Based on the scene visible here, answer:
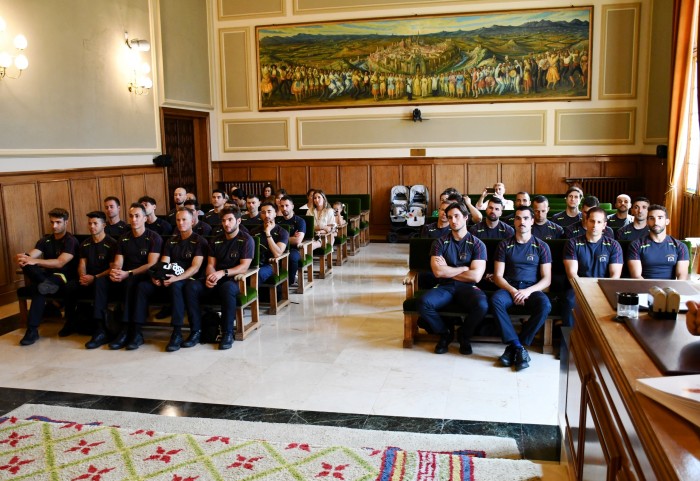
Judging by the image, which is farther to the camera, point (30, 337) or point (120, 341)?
point (30, 337)

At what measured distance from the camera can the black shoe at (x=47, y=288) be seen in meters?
5.71

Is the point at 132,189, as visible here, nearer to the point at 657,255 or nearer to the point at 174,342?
the point at 174,342

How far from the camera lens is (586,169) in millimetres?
10930

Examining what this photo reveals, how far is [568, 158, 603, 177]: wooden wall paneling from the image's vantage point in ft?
35.6

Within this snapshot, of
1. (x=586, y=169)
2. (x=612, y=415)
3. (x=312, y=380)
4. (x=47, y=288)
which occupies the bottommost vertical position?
(x=312, y=380)

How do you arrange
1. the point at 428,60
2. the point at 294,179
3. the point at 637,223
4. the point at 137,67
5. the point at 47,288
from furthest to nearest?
the point at 294,179 → the point at 428,60 → the point at 137,67 → the point at 637,223 → the point at 47,288

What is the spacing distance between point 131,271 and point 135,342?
27.9 inches

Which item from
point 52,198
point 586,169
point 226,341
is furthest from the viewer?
point 586,169

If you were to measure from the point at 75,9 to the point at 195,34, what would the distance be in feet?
10.7

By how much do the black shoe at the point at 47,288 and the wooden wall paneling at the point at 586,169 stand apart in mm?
8607

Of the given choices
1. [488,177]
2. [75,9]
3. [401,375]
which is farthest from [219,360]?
[488,177]

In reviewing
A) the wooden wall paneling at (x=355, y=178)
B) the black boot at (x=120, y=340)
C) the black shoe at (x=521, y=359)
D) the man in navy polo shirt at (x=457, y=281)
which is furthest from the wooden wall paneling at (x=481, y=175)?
the black boot at (x=120, y=340)

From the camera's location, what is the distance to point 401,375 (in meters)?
4.69

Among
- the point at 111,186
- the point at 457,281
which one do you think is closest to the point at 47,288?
the point at 111,186
